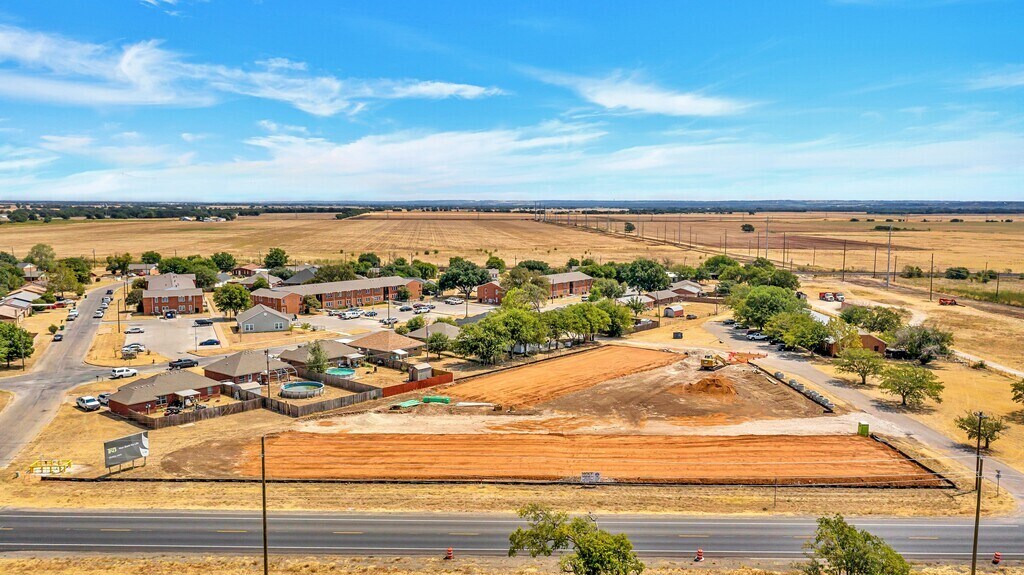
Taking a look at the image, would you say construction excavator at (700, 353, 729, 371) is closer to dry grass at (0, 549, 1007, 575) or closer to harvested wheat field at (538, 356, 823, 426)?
harvested wheat field at (538, 356, 823, 426)

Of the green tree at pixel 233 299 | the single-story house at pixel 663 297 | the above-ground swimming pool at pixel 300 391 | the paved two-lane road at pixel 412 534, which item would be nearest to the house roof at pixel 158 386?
the above-ground swimming pool at pixel 300 391

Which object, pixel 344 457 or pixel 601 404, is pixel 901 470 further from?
pixel 344 457

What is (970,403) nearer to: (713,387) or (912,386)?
(912,386)

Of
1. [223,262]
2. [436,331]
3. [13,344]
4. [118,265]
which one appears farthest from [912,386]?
[118,265]

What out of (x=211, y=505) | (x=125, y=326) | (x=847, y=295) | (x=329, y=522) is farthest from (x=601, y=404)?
(x=847, y=295)

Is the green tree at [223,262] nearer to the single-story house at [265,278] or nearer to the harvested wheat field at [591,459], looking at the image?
the single-story house at [265,278]

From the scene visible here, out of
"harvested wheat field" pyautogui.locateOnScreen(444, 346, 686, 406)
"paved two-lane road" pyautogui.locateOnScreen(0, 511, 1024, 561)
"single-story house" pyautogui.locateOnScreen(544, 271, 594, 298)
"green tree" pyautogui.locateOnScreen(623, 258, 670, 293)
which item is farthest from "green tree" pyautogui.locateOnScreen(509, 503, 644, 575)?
"green tree" pyautogui.locateOnScreen(623, 258, 670, 293)
